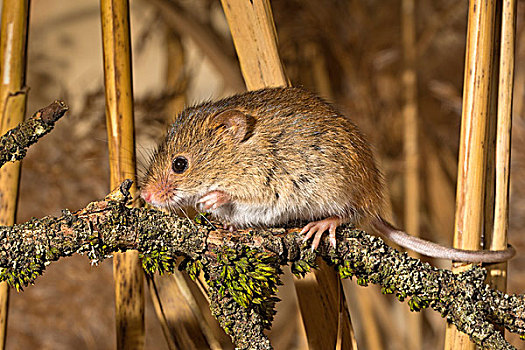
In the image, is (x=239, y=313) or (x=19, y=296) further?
(x=19, y=296)

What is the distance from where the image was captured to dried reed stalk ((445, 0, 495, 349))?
2.29 ft

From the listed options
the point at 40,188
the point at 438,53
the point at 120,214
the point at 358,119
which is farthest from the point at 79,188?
the point at 438,53

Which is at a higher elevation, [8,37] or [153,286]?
[8,37]

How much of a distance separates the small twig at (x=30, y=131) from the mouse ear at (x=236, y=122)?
31cm

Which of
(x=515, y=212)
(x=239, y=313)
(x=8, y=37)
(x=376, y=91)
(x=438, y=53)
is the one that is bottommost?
(x=239, y=313)

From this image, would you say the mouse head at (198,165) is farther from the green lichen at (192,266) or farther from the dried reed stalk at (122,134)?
the green lichen at (192,266)

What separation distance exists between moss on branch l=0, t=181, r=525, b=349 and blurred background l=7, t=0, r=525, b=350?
0.75 meters

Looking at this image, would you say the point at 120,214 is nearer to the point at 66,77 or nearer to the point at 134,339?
the point at 134,339

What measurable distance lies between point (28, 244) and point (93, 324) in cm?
156

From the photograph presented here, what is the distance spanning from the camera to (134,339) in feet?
2.52

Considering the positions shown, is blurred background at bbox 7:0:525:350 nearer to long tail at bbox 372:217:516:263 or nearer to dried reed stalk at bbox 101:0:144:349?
dried reed stalk at bbox 101:0:144:349

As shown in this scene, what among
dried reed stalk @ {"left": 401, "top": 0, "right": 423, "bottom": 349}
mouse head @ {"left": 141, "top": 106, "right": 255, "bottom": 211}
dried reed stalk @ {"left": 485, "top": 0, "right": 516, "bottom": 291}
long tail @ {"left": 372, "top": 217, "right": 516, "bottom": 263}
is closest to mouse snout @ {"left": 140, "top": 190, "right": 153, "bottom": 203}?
mouse head @ {"left": 141, "top": 106, "right": 255, "bottom": 211}

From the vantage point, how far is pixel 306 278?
77cm

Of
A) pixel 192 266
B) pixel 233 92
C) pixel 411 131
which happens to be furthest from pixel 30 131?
pixel 411 131
